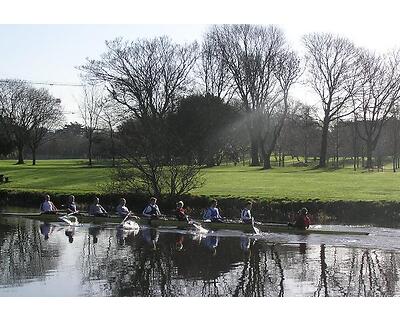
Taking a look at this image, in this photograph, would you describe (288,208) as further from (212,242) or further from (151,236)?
(151,236)

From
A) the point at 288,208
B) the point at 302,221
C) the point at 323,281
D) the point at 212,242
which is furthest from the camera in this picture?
the point at 288,208

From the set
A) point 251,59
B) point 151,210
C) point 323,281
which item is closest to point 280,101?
point 251,59

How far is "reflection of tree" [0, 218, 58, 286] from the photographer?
20009 millimetres

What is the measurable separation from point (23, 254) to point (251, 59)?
55.4 meters

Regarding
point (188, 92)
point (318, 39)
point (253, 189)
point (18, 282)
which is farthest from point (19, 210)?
point (318, 39)

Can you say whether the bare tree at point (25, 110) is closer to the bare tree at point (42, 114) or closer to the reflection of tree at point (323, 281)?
the bare tree at point (42, 114)

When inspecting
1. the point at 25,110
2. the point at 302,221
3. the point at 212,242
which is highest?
the point at 25,110

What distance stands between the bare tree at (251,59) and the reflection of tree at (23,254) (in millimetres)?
47327

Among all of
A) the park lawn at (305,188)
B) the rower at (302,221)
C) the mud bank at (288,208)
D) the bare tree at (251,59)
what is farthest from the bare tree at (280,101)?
the rower at (302,221)

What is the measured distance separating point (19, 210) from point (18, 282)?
2504 cm

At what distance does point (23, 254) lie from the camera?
954 inches

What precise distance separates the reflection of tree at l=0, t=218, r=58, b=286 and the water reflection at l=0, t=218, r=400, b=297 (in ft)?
0.11

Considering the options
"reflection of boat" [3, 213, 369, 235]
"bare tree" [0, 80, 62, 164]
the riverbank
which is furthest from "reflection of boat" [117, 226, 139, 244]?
"bare tree" [0, 80, 62, 164]

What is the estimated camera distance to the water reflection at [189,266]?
18078 mm
